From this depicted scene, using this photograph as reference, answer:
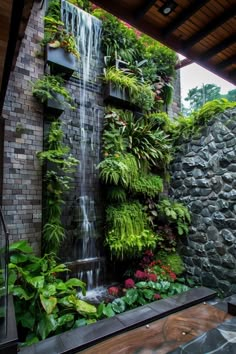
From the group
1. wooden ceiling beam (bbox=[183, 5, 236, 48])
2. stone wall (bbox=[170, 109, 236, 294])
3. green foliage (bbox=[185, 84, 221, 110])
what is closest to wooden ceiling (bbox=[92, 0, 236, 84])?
wooden ceiling beam (bbox=[183, 5, 236, 48])

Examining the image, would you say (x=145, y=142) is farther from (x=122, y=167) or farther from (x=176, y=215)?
(x=176, y=215)

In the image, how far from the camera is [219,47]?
177 cm

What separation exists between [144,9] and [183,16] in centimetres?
28

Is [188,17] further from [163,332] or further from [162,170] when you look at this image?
[162,170]

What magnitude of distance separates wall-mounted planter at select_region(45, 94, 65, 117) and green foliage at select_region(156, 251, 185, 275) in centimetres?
319

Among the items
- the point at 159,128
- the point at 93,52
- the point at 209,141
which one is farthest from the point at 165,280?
the point at 93,52

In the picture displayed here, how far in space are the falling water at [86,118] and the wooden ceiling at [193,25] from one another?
106 inches

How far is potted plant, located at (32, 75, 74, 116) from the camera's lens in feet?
11.5

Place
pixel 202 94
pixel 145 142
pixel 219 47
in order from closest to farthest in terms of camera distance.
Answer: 1. pixel 219 47
2. pixel 145 142
3. pixel 202 94

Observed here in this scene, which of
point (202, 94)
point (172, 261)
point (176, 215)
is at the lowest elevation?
point (172, 261)

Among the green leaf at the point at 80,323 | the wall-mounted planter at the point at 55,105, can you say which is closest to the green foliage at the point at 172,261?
the green leaf at the point at 80,323

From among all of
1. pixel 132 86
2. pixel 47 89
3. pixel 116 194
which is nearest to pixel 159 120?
pixel 132 86

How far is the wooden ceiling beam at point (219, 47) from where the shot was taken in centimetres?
172

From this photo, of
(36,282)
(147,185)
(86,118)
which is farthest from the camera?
(147,185)
